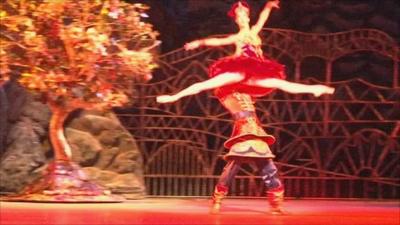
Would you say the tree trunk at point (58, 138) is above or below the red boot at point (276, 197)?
above

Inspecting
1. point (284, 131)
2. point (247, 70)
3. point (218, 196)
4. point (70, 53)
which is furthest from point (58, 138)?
point (284, 131)

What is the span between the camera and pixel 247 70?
8648 millimetres

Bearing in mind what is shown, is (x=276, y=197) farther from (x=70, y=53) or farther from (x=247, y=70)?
(x=70, y=53)

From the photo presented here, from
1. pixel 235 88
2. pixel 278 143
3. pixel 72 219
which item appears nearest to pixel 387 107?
pixel 278 143

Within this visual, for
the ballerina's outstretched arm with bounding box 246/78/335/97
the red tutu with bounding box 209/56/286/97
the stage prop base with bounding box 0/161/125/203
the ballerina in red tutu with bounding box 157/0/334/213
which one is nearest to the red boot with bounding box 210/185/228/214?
the ballerina in red tutu with bounding box 157/0/334/213

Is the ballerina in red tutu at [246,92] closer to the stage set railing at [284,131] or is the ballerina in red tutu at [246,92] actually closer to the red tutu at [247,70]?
the red tutu at [247,70]

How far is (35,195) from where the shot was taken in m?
9.94

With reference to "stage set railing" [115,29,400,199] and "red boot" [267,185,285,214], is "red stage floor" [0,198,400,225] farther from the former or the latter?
"stage set railing" [115,29,400,199]

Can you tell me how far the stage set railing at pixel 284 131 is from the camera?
455 inches

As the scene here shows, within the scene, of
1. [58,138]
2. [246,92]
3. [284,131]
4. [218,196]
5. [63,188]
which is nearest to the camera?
[218,196]

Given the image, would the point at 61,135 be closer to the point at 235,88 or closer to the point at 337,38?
the point at 235,88

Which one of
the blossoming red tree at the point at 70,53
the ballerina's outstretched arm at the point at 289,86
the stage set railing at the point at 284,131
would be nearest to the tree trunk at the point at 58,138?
the blossoming red tree at the point at 70,53

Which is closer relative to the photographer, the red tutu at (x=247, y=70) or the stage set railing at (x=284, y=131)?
the red tutu at (x=247, y=70)

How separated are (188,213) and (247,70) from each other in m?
1.78
